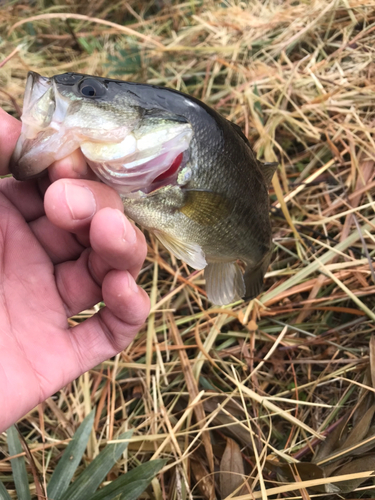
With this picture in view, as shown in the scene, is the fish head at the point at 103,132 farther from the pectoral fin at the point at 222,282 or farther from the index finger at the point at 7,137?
the pectoral fin at the point at 222,282

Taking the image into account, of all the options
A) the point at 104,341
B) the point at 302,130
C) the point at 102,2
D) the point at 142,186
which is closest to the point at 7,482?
the point at 104,341

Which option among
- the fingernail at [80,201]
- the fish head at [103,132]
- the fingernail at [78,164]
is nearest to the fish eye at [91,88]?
the fish head at [103,132]

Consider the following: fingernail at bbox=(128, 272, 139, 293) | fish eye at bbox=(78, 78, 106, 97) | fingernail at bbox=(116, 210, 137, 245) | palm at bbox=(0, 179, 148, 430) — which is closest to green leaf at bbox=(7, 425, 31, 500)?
palm at bbox=(0, 179, 148, 430)

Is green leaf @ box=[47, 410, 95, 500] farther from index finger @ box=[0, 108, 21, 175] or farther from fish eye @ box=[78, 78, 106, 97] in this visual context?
fish eye @ box=[78, 78, 106, 97]

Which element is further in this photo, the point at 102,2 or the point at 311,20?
the point at 102,2

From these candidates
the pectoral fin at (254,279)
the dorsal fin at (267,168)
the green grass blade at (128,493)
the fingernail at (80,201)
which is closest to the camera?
the fingernail at (80,201)

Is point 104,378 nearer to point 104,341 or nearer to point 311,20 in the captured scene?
point 104,341

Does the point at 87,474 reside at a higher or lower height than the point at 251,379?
higher
